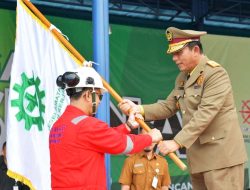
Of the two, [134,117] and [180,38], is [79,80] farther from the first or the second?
[180,38]

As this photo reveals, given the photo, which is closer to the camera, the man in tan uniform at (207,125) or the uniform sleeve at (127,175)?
the man in tan uniform at (207,125)

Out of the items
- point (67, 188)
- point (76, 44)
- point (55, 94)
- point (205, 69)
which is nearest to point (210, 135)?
point (205, 69)

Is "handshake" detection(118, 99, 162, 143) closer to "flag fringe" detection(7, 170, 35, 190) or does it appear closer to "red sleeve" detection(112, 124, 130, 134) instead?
"red sleeve" detection(112, 124, 130, 134)

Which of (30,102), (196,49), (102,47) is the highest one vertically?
(102,47)

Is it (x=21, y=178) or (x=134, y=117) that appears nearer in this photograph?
(x=134, y=117)

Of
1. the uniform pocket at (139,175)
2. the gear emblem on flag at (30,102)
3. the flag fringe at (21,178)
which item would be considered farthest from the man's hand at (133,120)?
the uniform pocket at (139,175)

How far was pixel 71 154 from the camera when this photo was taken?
3219 mm

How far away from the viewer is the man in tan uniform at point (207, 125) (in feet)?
11.9

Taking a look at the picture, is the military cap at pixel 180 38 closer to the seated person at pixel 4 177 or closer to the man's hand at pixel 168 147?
the man's hand at pixel 168 147

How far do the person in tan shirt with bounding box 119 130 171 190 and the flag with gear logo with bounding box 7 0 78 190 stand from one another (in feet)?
8.95

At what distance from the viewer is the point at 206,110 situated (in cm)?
359

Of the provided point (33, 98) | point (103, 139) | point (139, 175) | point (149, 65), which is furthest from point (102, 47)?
point (149, 65)

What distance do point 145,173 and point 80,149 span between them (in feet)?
13.7

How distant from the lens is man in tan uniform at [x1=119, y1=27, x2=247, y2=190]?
3.62 m
